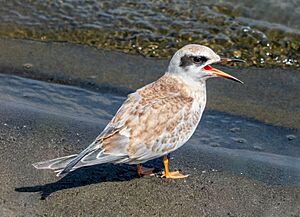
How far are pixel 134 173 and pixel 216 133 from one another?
3.73 ft

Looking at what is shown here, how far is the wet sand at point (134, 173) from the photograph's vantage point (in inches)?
184

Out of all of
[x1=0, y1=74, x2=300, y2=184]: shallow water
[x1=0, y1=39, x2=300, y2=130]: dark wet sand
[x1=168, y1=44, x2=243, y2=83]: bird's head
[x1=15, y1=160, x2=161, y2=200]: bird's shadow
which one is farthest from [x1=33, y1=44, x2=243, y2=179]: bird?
[x1=0, y1=39, x2=300, y2=130]: dark wet sand

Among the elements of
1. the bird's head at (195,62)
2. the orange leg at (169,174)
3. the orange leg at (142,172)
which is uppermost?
the bird's head at (195,62)

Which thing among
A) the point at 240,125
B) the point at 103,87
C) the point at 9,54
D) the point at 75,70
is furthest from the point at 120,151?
the point at 9,54

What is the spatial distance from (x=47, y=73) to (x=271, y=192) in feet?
10.4

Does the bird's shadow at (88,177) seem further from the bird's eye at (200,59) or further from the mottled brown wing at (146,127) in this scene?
the bird's eye at (200,59)

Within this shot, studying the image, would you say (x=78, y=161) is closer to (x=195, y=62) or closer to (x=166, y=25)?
(x=195, y=62)

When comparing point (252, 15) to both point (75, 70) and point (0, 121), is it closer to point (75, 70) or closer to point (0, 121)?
point (75, 70)

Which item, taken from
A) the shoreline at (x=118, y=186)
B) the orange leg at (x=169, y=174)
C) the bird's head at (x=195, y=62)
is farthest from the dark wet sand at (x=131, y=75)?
the orange leg at (x=169, y=174)

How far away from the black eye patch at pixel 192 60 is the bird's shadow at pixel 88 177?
884mm

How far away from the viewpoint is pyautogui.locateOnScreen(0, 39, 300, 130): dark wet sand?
6719 mm

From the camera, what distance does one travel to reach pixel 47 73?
23.7ft

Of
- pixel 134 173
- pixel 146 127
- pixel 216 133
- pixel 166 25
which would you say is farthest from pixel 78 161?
pixel 166 25

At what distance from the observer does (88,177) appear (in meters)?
5.02
